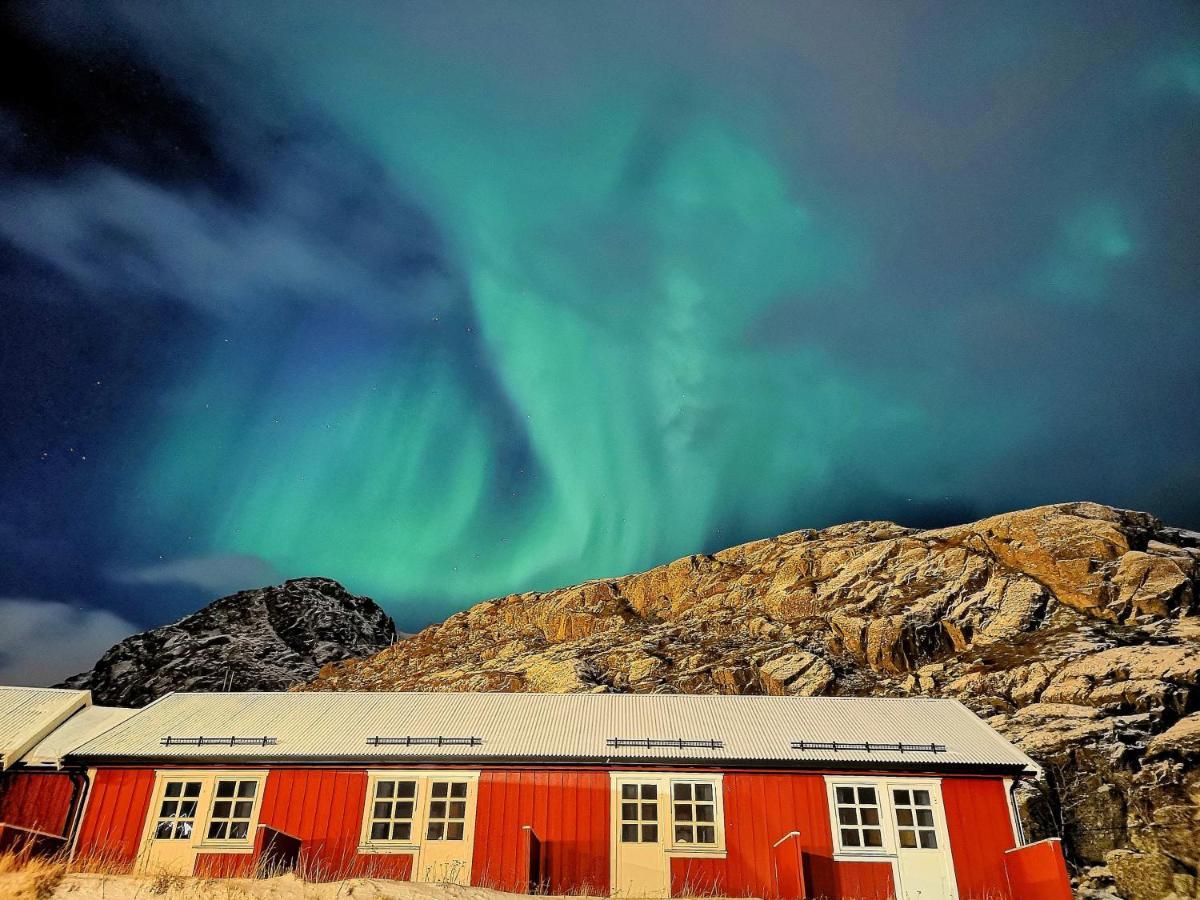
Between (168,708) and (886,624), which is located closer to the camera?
(168,708)

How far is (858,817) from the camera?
23.2 meters

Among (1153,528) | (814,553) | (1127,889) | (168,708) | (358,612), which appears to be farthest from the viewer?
(358,612)

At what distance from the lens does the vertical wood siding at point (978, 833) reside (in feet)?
73.8

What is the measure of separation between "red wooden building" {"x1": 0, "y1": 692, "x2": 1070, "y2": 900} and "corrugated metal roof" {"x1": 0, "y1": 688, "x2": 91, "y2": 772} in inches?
28.8

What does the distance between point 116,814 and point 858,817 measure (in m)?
22.4

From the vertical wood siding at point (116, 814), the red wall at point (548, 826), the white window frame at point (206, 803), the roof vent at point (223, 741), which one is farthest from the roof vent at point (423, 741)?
the vertical wood siding at point (116, 814)

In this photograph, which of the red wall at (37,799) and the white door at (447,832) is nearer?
the white door at (447,832)

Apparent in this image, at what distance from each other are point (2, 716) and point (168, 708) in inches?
210

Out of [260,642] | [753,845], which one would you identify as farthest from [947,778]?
[260,642]

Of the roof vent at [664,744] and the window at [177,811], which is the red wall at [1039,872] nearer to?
the roof vent at [664,744]

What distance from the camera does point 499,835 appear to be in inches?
915

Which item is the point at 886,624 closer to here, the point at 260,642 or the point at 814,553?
the point at 814,553

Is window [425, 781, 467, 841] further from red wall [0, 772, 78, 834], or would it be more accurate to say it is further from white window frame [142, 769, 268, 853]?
red wall [0, 772, 78, 834]

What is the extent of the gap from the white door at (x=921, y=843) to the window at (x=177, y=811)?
20961mm
